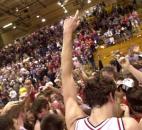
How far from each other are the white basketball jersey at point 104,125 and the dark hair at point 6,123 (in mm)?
833

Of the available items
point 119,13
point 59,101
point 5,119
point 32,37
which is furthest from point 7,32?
point 5,119

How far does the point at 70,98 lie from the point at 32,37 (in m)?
27.0

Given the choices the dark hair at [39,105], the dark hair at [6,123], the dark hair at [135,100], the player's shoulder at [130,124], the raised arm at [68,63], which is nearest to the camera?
the player's shoulder at [130,124]

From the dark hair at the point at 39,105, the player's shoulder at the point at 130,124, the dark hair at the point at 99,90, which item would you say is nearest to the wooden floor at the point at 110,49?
the dark hair at the point at 39,105

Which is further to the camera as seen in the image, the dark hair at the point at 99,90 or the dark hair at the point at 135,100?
the dark hair at the point at 135,100

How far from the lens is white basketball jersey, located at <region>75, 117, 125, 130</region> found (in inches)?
79.7

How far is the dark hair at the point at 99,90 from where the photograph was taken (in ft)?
7.09

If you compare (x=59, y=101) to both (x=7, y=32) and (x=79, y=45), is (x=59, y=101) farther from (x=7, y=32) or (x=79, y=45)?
(x=7, y=32)

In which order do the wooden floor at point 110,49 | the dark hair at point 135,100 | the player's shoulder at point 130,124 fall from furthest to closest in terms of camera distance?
the wooden floor at point 110,49
the dark hair at point 135,100
the player's shoulder at point 130,124

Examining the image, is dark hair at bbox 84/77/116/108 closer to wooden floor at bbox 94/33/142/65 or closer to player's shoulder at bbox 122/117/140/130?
player's shoulder at bbox 122/117/140/130

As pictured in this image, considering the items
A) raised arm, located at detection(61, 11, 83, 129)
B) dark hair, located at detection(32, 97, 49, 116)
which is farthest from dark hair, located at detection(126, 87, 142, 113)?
dark hair, located at detection(32, 97, 49, 116)

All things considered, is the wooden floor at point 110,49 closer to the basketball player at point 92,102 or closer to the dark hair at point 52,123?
the dark hair at point 52,123

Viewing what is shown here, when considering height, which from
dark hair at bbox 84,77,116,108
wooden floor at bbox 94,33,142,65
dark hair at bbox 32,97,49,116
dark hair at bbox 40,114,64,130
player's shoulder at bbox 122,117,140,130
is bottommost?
dark hair at bbox 40,114,64,130

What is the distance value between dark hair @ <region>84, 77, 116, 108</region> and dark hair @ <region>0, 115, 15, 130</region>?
0.91 m
